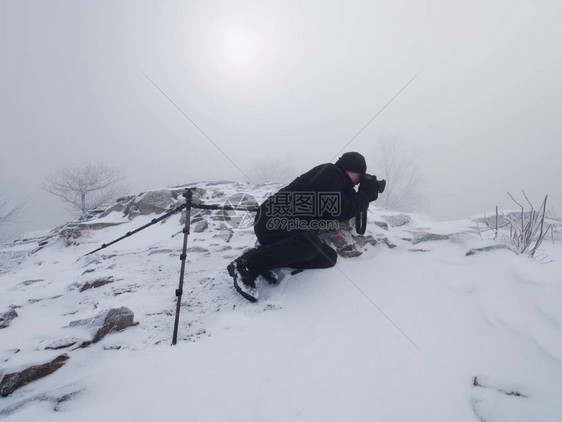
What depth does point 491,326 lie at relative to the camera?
6.75ft

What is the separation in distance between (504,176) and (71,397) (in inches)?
4433

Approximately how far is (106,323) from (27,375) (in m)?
0.54

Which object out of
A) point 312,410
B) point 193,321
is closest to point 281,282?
point 193,321

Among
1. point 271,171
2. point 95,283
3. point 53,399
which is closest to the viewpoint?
point 53,399

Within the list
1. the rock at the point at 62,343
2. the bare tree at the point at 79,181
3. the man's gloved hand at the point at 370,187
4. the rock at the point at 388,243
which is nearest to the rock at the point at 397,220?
the rock at the point at 388,243

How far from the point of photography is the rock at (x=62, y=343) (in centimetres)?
194

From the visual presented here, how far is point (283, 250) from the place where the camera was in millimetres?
2830

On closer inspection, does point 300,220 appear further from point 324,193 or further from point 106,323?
point 106,323

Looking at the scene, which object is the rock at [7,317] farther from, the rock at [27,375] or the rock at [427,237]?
the rock at [427,237]

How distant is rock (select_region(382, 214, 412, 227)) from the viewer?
5340 millimetres

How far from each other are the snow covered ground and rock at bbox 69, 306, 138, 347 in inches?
2.4

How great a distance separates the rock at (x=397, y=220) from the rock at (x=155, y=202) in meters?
5.59

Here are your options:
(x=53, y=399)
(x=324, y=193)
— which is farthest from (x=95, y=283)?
(x=324, y=193)

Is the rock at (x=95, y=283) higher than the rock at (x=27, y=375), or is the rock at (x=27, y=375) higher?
the rock at (x=27, y=375)
